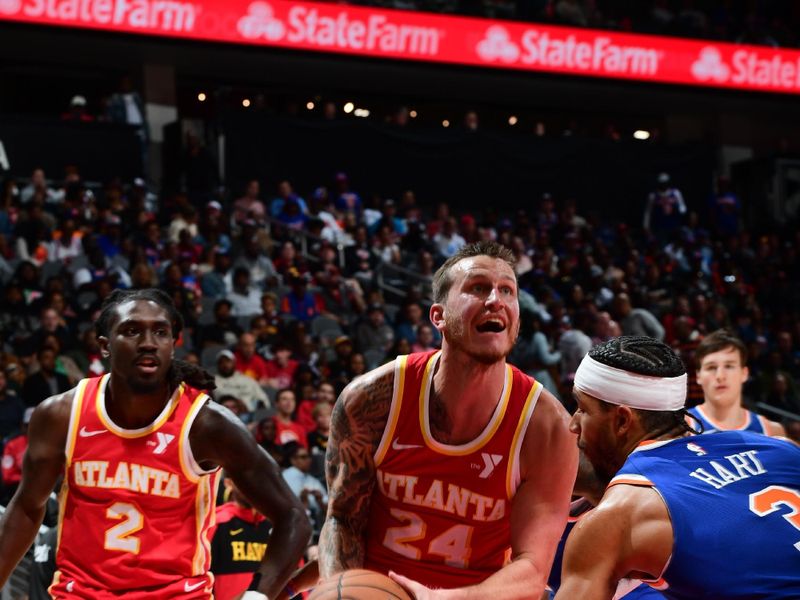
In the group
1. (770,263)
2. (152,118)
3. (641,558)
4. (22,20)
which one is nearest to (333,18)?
(152,118)

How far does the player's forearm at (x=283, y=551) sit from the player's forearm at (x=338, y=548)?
0.39m

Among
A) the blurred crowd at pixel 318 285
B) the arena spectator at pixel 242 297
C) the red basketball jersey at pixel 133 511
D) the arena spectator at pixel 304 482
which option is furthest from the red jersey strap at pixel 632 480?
the arena spectator at pixel 242 297

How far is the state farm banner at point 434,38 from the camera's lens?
17.5 m

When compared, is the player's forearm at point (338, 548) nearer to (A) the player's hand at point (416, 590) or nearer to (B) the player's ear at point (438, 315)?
(A) the player's hand at point (416, 590)

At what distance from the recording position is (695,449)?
3.30 meters

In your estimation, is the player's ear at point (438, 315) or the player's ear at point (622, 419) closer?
the player's ear at point (622, 419)

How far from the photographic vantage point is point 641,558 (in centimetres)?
309

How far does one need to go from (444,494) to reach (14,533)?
69.0 inches

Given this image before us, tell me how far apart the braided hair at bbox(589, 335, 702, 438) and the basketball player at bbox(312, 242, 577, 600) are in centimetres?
39

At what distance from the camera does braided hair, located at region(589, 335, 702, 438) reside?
11.5 feet

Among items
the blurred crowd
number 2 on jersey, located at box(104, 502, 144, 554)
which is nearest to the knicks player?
number 2 on jersey, located at box(104, 502, 144, 554)

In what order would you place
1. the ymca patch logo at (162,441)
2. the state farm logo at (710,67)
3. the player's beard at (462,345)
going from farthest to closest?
the state farm logo at (710,67) → the ymca patch logo at (162,441) → the player's beard at (462,345)

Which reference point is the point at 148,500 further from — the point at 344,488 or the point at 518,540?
A: the point at 518,540

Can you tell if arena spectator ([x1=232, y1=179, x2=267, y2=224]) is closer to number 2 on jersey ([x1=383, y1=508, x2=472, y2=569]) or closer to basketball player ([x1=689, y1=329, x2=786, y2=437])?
basketball player ([x1=689, y1=329, x2=786, y2=437])
